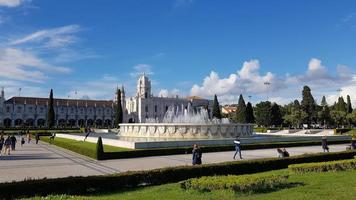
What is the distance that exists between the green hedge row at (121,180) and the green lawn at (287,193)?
0.60 m

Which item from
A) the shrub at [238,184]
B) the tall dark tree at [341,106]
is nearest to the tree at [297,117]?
the tall dark tree at [341,106]

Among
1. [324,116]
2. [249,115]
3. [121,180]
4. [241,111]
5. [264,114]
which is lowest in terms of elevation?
[121,180]

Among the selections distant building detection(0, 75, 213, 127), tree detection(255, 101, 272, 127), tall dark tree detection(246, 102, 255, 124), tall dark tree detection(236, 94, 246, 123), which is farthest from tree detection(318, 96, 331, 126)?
distant building detection(0, 75, 213, 127)

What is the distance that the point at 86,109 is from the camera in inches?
4611

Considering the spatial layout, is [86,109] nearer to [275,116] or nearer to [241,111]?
[241,111]

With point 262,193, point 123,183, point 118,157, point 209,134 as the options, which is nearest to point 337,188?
point 262,193

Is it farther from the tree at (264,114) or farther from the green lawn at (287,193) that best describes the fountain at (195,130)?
the tree at (264,114)

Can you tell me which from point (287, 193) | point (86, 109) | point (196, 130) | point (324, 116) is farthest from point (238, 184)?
point (86, 109)

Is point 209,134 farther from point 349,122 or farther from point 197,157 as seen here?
point 349,122

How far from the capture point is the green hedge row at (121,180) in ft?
31.2

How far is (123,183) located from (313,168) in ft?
20.2

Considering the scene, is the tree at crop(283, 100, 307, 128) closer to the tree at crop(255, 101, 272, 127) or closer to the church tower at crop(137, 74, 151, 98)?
the tree at crop(255, 101, 272, 127)

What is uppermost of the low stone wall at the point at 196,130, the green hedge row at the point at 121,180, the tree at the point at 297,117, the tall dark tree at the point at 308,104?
the tall dark tree at the point at 308,104

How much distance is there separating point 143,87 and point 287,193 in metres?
107
